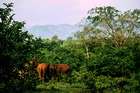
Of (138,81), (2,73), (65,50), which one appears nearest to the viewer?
(2,73)

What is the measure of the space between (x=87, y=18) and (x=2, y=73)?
44.4 metres

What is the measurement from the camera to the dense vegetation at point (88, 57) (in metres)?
12.3

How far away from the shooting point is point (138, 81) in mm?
23719

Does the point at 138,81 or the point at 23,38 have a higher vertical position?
the point at 23,38

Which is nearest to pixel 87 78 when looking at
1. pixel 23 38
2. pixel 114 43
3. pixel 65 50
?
pixel 65 50

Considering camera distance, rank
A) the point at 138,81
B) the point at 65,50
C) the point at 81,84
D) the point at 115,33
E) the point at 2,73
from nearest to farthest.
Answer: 1. the point at 2,73
2. the point at 138,81
3. the point at 81,84
4. the point at 65,50
5. the point at 115,33

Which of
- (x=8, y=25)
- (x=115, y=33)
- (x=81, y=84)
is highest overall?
(x=115, y=33)

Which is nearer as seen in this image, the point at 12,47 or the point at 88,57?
the point at 12,47

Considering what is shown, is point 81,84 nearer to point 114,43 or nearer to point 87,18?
point 114,43

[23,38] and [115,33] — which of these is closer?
[23,38]

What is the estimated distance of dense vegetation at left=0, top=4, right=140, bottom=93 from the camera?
12.3m

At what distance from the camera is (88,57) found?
4044cm

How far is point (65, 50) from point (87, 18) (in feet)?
41.5

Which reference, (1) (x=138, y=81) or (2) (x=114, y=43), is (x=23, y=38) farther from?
(2) (x=114, y=43)
